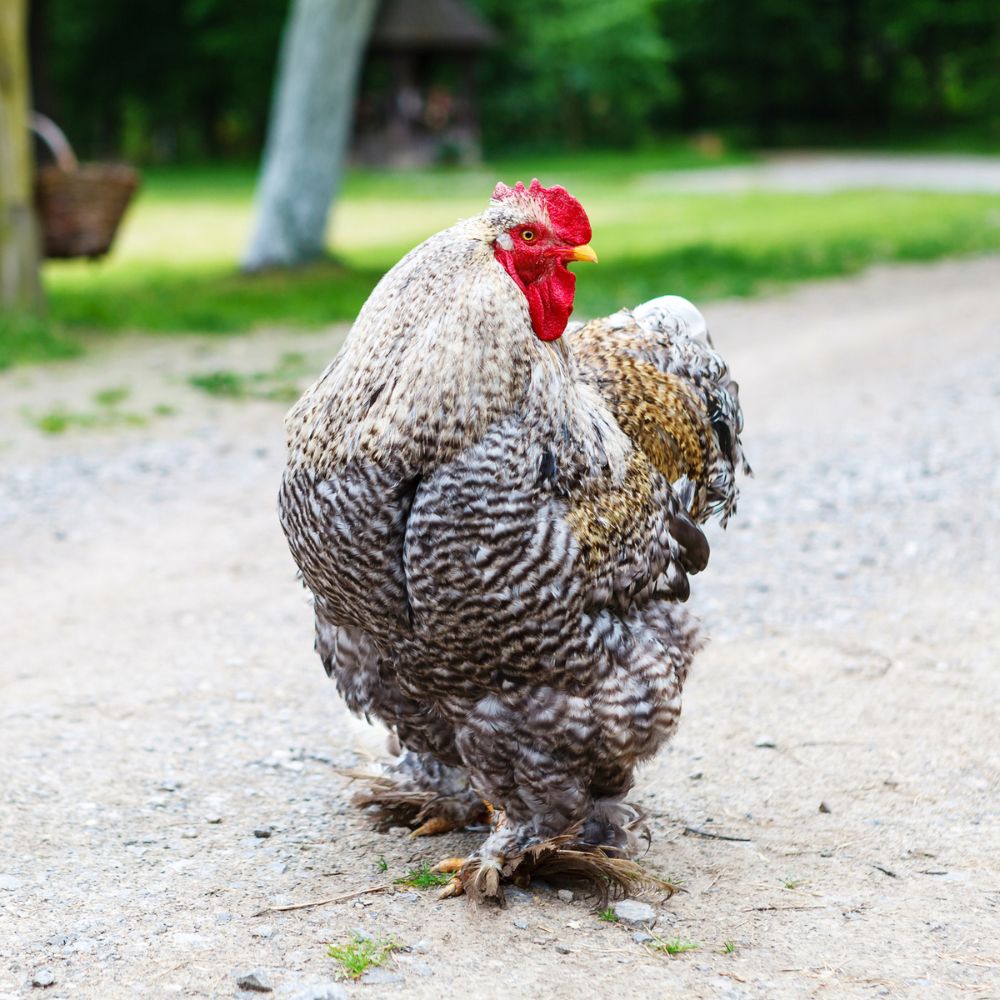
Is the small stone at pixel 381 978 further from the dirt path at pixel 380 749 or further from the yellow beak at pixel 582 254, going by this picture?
the yellow beak at pixel 582 254

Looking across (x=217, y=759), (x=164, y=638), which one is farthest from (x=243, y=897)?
(x=164, y=638)

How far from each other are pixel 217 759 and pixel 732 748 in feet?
6.00

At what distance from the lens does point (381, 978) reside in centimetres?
322

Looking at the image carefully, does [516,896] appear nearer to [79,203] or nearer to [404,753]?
[404,753]

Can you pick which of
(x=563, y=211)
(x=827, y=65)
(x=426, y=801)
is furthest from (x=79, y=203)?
(x=827, y=65)

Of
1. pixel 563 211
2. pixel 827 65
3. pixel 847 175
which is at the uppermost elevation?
pixel 827 65

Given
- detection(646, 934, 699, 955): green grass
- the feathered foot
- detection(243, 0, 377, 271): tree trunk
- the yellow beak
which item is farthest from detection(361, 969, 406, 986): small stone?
detection(243, 0, 377, 271): tree trunk

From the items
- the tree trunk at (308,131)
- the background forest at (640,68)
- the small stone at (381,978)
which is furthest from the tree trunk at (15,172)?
the background forest at (640,68)

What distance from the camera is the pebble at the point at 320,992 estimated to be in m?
3.10

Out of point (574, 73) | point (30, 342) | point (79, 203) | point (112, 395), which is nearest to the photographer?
point (112, 395)

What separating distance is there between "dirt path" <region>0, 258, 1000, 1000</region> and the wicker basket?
2149 millimetres

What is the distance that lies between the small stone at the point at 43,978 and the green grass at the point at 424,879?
0.98 metres

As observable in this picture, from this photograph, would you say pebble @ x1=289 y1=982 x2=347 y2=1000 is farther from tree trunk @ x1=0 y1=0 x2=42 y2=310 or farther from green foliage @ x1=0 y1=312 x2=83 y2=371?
tree trunk @ x1=0 y1=0 x2=42 y2=310

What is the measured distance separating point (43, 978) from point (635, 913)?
1529 millimetres
